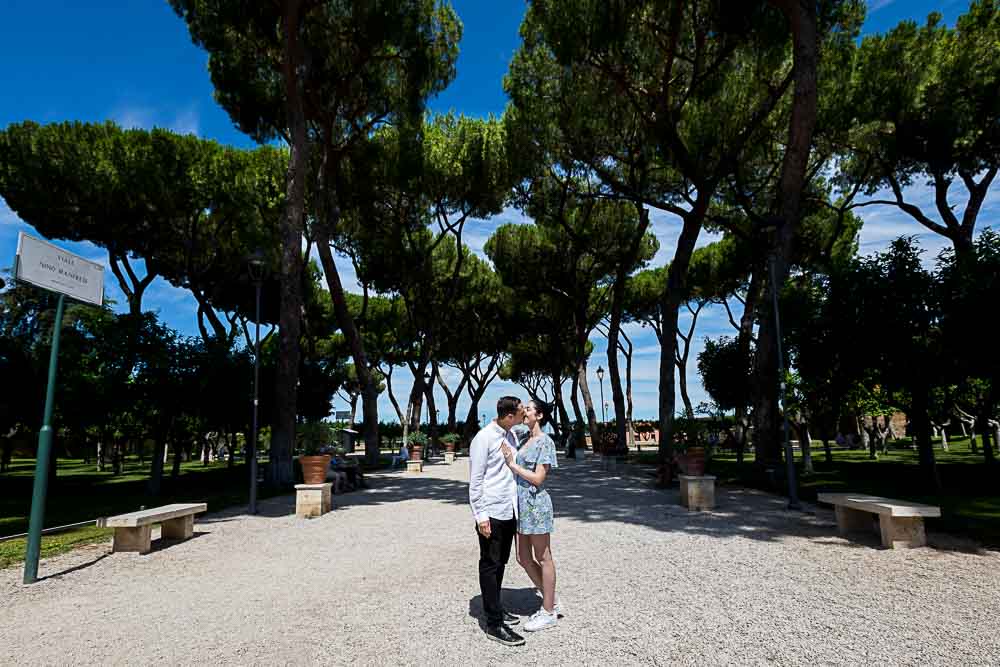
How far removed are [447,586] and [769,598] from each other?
8.57ft

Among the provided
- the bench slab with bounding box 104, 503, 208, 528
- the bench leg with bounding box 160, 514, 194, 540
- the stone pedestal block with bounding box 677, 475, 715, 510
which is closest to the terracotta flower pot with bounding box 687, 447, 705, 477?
the stone pedestal block with bounding box 677, 475, 715, 510

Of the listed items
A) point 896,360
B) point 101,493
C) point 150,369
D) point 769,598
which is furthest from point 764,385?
point 101,493

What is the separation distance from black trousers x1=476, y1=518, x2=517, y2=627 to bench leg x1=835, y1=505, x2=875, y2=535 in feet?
17.4

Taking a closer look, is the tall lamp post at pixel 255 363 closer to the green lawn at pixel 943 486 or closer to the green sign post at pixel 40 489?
the green sign post at pixel 40 489

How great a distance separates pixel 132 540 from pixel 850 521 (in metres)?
8.51

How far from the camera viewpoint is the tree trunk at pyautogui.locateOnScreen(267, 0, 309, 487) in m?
13.7

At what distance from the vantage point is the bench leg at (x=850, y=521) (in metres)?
7.21

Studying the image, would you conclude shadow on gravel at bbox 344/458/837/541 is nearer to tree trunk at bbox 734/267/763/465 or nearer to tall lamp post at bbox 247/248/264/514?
tall lamp post at bbox 247/248/264/514

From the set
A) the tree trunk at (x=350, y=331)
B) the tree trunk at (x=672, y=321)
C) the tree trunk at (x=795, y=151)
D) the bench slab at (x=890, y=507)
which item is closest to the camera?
the bench slab at (x=890, y=507)

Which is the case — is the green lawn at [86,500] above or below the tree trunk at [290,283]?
below

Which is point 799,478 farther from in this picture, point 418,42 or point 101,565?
point 418,42

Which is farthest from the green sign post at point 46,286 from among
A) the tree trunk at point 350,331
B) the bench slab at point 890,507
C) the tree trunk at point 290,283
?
the tree trunk at point 350,331

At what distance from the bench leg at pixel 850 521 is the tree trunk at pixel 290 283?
10.9 metres

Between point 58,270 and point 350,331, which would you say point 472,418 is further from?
point 58,270
